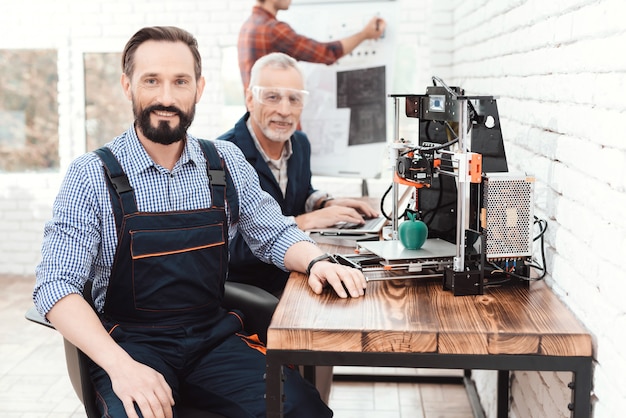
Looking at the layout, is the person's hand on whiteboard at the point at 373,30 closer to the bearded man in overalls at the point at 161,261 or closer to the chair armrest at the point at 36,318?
the bearded man in overalls at the point at 161,261

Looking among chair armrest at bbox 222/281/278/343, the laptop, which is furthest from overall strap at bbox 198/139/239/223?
the laptop

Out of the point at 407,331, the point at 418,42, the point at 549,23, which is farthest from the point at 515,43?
the point at 418,42

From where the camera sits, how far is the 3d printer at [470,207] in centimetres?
179

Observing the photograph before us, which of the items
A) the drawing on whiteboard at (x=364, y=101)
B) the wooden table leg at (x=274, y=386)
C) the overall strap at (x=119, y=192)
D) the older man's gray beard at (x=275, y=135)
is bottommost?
the wooden table leg at (x=274, y=386)

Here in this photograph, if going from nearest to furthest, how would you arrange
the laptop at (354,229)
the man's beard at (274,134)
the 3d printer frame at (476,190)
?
the 3d printer frame at (476,190)
the laptop at (354,229)
the man's beard at (274,134)

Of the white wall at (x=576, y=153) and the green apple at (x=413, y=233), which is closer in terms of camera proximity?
the white wall at (x=576, y=153)

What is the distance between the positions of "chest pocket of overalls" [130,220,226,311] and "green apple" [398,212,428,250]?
519mm

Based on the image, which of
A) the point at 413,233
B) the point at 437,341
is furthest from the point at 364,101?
the point at 437,341

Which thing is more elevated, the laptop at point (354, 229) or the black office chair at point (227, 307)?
the laptop at point (354, 229)

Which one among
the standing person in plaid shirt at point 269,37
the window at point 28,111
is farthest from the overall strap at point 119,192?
the window at point 28,111

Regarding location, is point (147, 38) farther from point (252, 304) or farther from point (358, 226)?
point (358, 226)

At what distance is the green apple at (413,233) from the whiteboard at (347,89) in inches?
94.5

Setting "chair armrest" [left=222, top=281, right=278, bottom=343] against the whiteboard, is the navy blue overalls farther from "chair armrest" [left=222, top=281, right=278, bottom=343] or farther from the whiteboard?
the whiteboard

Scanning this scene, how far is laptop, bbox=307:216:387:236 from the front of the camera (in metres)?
2.61
